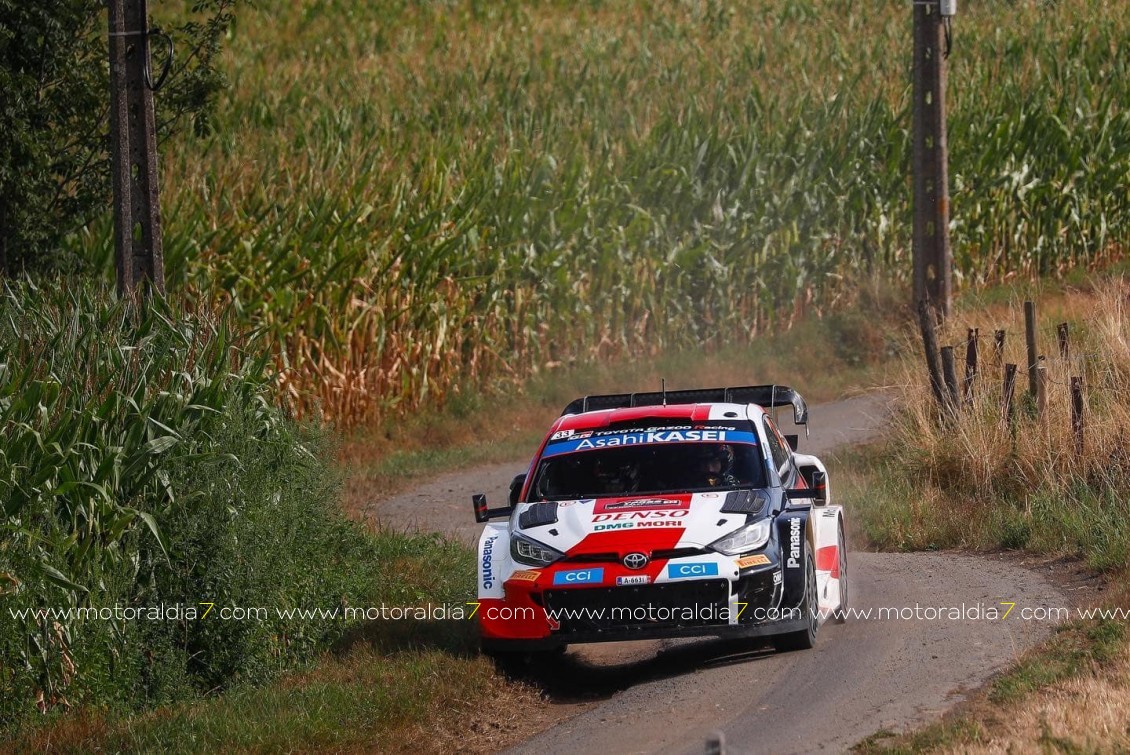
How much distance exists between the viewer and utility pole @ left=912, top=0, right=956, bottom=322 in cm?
1911

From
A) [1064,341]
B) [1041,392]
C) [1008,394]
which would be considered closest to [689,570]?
[1041,392]

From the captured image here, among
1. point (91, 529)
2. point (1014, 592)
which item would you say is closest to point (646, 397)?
point (1014, 592)

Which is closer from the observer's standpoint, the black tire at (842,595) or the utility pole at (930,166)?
the black tire at (842,595)

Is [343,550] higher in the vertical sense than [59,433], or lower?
lower

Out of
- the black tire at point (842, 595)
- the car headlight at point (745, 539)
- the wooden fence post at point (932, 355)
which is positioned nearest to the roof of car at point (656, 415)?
the black tire at point (842, 595)

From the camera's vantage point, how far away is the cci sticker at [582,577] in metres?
9.55

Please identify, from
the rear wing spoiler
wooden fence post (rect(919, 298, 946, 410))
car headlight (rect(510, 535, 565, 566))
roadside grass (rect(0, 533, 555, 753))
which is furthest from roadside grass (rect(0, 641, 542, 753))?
wooden fence post (rect(919, 298, 946, 410))

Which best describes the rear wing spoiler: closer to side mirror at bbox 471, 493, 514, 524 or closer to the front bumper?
side mirror at bbox 471, 493, 514, 524

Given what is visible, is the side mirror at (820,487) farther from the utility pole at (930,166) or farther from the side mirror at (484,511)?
the utility pole at (930,166)

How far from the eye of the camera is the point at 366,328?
2130cm

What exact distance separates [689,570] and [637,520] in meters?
0.54

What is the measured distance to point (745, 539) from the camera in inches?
384

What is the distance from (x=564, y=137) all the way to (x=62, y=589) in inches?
721

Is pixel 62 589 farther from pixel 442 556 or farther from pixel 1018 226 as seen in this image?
pixel 1018 226
